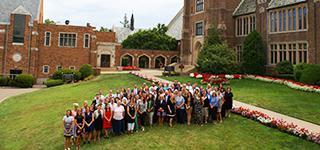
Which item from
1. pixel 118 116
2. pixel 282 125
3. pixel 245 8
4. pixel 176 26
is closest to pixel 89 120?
pixel 118 116

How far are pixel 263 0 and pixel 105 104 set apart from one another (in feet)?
93.4

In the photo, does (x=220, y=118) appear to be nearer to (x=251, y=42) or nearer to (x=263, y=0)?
(x=251, y=42)

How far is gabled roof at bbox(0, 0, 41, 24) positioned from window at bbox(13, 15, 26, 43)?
2.89 feet

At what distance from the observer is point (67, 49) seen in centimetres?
3662

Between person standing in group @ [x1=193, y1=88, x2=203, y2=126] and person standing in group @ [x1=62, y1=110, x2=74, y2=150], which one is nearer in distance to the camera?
person standing in group @ [x1=62, y1=110, x2=74, y2=150]

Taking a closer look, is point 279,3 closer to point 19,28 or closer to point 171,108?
point 171,108

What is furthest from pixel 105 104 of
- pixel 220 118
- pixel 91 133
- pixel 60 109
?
pixel 60 109

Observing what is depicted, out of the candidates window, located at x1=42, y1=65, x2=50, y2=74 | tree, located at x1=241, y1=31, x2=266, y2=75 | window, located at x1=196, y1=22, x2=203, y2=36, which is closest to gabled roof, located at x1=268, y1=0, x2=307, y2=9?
tree, located at x1=241, y1=31, x2=266, y2=75

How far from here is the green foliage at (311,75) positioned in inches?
836

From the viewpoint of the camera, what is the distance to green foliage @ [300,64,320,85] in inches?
836

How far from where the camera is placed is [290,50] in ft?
92.7

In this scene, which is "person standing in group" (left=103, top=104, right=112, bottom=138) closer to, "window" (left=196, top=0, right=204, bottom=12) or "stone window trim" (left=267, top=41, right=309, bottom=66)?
"stone window trim" (left=267, top=41, right=309, bottom=66)

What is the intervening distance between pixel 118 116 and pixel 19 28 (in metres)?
32.2

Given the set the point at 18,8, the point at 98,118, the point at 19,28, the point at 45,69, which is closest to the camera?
the point at 98,118
